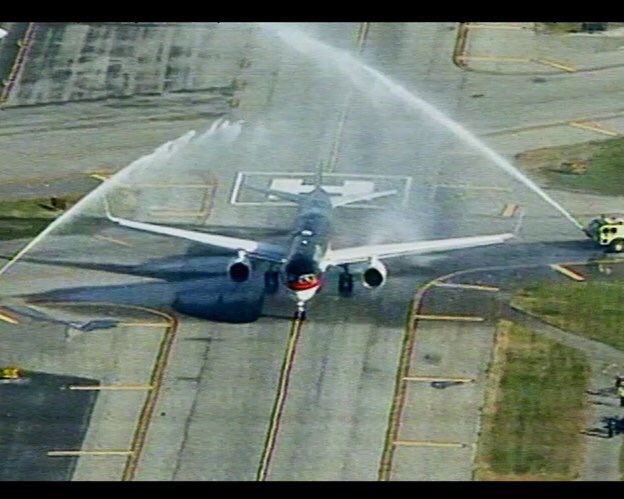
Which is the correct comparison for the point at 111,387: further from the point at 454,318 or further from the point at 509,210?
the point at 509,210

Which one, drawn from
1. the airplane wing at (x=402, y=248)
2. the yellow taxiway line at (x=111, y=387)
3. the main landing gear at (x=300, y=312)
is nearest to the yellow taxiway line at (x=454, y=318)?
the airplane wing at (x=402, y=248)

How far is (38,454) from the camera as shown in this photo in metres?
135

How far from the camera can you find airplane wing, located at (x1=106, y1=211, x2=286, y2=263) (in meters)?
146

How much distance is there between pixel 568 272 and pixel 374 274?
44.4 feet

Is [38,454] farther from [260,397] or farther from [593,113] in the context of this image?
[593,113]

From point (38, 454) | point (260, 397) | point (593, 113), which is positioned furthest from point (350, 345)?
→ point (593, 113)

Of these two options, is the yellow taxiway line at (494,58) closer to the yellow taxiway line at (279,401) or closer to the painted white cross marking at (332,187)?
the painted white cross marking at (332,187)

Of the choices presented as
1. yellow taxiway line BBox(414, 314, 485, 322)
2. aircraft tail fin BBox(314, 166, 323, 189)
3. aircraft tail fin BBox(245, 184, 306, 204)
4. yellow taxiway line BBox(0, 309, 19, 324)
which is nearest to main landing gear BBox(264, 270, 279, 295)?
aircraft tail fin BBox(245, 184, 306, 204)

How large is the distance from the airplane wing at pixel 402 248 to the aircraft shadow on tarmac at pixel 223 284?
1.48m

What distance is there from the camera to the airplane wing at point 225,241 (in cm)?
14650

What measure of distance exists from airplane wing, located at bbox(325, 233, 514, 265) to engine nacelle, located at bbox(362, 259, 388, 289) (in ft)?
3.16

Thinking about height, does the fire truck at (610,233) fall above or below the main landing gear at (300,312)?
above

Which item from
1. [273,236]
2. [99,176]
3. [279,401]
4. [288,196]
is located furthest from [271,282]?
[99,176]

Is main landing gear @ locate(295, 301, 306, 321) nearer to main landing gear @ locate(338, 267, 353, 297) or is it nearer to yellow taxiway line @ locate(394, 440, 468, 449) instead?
main landing gear @ locate(338, 267, 353, 297)
